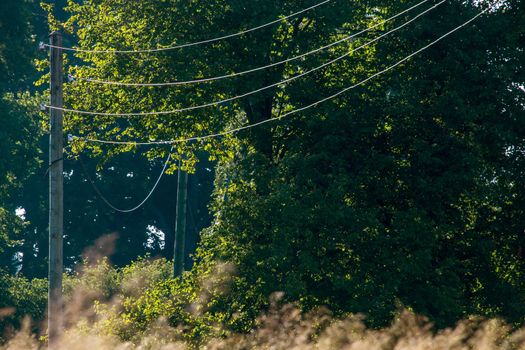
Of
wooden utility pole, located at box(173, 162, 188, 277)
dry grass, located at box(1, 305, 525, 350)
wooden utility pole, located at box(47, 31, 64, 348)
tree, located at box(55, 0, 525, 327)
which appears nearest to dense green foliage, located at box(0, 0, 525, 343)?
tree, located at box(55, 0, 525, 327)

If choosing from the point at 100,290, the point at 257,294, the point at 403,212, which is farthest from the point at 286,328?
the point at 100,290

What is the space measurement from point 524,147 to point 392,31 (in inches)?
159

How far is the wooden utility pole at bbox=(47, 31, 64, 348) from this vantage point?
20.7 metres

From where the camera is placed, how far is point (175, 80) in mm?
25766

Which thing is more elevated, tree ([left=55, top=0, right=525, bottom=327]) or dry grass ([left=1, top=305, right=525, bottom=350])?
tree ([left=55, top=0, right=525, bottom=327])

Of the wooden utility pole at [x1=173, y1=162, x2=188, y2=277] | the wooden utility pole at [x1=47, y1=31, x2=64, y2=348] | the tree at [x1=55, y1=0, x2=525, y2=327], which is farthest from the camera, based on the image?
the wooden utility pole at [x1=173, y1=162, x2=188, y2=277]

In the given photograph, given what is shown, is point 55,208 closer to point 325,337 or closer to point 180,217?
point 325,337

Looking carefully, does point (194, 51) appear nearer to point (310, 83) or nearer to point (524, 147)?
point (310, 83)

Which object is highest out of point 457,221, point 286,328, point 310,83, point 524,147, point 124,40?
point 124,40

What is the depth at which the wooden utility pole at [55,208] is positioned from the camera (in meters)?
20.7

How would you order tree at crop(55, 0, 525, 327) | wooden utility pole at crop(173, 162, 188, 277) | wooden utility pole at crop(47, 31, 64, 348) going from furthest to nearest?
wooden utility pole at crop(173, 162, 188, 277) < tree at crop(55, 0, 525, 327) < wooden utility pole at crop(47, 31, 64, 348)

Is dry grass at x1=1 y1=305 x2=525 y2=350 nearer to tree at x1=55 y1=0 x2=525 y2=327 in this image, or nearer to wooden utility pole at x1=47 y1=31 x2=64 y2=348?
wooden utility pole at x1=47 y1=31 x2=64 y2=348

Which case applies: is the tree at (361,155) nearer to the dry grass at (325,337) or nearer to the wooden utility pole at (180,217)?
the dry grass at (325,337)

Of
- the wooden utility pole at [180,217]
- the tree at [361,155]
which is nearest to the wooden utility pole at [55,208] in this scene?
the tree at [361,155]
